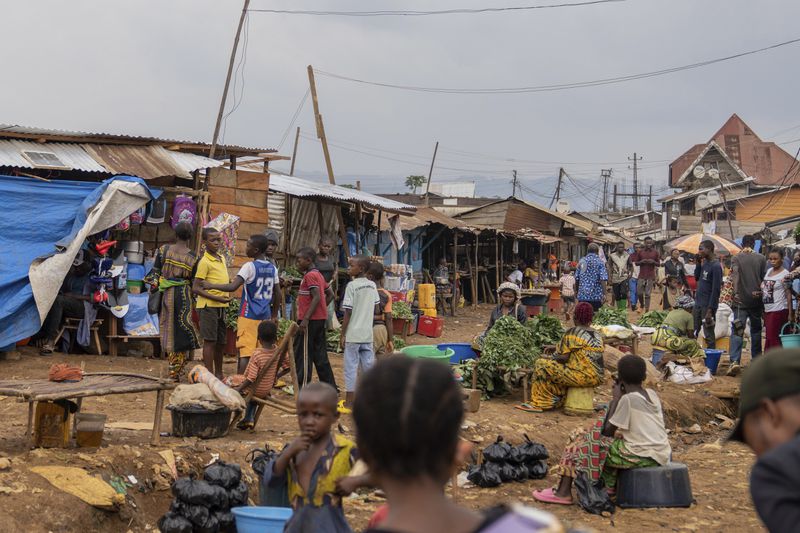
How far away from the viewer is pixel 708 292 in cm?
1359

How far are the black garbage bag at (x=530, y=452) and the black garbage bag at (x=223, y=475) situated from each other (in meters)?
2.81

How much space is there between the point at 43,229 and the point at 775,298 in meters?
10.1

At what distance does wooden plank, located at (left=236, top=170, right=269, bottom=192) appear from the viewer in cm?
1386

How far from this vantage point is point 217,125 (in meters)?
16.3

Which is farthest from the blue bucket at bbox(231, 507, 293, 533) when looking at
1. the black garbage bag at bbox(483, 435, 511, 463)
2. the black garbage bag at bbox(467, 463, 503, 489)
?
the black garbage bag at bbox(483, 435, 511, 463)

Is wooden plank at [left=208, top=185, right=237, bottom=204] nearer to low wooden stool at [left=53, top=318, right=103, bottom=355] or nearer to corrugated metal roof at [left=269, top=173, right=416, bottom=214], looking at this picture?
corrugated metal roof at [left=269, top=173, right=416, bottom=214]

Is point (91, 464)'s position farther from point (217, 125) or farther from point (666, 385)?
point (217, 125)

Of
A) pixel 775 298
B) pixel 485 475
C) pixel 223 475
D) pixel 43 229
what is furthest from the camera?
pixel 775 298

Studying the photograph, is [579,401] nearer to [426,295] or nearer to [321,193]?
[321,193]

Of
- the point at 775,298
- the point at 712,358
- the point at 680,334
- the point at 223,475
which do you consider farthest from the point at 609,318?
the point at 223,475

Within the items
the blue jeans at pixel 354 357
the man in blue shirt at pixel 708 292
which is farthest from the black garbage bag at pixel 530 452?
the man in blue shirt at pixel 708 292

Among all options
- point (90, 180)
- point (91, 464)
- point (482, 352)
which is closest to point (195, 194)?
point (90, 180)

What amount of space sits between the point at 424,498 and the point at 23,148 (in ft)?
37.5

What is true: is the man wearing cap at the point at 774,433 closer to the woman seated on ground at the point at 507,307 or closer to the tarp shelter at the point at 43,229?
the woman seated on ground at the point at 507,307
